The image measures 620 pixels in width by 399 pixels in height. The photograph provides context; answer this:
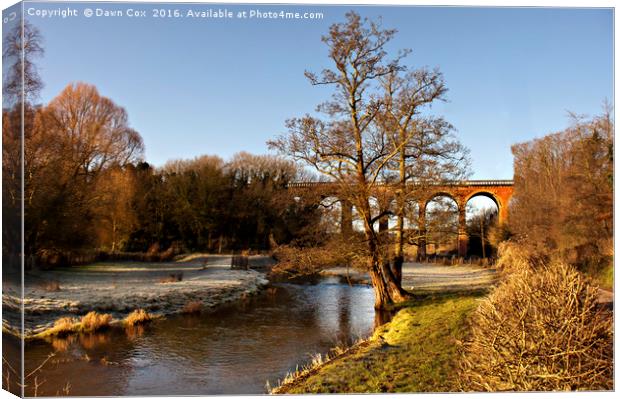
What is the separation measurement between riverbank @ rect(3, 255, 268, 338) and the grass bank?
3377 mm

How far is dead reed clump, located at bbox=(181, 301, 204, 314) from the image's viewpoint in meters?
10.7

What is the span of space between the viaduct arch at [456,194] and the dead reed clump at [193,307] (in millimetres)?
3809

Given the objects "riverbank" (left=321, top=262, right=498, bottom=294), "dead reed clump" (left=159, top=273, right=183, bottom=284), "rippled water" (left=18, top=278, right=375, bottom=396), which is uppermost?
"dead reed clump" (left=159, top=273, right=183, bottom=284)

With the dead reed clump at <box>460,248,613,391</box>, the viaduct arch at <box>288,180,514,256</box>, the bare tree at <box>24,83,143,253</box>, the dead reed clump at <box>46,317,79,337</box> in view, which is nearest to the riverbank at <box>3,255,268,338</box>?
the dead reed clump at <box>46,317,79,337</box>

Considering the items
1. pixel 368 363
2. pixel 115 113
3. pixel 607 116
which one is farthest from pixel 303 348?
pixel 607 116

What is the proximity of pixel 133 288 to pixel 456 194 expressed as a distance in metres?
7.08

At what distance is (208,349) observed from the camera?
8164mm

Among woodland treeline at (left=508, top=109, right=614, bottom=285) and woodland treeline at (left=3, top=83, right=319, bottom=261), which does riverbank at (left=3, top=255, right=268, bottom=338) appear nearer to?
woodland treeline at (left=3, top=83, right=319, bottom=261)

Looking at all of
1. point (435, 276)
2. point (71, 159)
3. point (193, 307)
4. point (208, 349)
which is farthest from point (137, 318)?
point (435, 276)

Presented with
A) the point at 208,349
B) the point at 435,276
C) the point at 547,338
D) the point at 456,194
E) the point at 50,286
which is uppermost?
the point at 456,194

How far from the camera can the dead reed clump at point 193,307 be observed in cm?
1075

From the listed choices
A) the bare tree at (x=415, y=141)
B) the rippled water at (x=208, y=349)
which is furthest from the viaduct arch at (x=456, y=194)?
the rippled water at (x=208, y=349)

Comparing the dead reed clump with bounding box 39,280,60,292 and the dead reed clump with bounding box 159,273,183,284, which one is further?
the dead reed clump with bounding box 159,273,183,284

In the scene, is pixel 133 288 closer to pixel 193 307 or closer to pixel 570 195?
pixel 193 307
